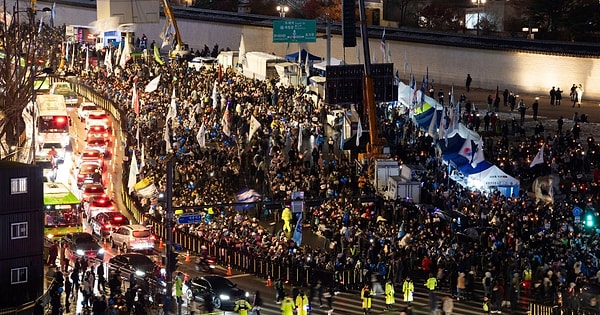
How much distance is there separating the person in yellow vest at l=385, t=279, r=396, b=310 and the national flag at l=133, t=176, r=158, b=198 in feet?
49.0

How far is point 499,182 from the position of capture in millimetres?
52594

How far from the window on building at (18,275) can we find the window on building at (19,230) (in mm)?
900

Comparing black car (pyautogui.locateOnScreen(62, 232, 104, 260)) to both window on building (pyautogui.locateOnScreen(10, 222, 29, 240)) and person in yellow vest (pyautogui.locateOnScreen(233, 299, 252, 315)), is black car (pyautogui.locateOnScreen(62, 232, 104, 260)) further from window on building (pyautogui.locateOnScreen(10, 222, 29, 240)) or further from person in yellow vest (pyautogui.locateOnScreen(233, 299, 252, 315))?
person in yellow vest (pyautogui.locateOnScreen(233, 299, 252, 315))

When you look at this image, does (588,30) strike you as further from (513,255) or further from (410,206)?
(513,255)

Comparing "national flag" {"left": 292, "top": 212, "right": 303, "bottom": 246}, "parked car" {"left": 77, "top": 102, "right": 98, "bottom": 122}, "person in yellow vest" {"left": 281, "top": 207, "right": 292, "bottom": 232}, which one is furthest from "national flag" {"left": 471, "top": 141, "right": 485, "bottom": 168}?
"parked car" {"left": 77, "top": 102, "right": 98, "bottom": 122}

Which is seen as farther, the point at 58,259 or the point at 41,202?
the point at 58,259

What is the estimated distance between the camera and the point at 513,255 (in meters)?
43.4

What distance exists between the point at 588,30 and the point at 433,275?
2166 inches

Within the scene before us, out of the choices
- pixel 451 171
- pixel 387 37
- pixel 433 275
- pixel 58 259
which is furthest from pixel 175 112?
pixel 387 37

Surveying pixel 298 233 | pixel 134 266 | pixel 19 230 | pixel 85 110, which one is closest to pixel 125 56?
pixel 85 110

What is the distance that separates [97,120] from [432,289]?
33.8m

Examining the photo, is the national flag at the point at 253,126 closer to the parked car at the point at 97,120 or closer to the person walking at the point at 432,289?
the parked car at the point at 97,120

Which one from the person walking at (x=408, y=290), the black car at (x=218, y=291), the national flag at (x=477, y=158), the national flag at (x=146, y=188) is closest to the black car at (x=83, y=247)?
the black car at (x=218, y=291)

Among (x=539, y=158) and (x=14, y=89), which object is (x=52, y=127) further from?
(x=539, y=158)
